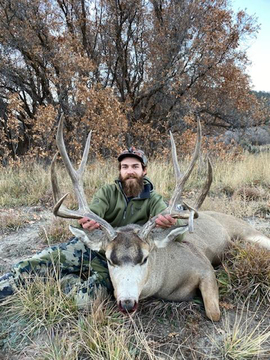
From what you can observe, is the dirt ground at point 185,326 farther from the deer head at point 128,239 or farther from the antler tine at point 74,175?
the antler tine at point 74,175

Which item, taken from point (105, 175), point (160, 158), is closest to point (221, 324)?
point (105, 175)

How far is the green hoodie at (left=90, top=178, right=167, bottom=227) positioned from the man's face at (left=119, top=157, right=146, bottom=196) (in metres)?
0.07

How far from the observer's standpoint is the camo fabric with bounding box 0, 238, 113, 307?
327 cm

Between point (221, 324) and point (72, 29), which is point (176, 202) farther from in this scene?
point (72, 29)

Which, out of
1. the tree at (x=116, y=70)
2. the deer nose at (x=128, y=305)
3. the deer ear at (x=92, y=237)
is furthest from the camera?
the tree at (x=116, y=70)

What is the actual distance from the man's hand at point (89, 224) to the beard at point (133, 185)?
817mm

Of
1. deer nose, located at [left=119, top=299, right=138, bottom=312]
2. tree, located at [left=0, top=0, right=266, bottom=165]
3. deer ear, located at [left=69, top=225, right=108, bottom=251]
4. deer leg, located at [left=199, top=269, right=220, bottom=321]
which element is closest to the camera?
deer nose, located at [left=119, top=299, right=138, bottom=312]

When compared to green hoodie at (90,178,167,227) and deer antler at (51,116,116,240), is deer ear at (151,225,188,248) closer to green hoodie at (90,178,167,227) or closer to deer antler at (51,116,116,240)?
deer antler at (51,116,116,240)

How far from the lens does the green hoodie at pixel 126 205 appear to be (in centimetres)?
386

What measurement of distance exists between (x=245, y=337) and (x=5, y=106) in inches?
398

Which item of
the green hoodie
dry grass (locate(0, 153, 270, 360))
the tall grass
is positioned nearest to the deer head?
dry grass (locate(0, 153, 270, 360))

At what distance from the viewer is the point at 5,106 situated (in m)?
10.6

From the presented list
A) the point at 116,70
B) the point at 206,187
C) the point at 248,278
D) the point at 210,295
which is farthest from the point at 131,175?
the point at 116,70

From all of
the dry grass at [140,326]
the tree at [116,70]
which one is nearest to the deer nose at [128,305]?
the dry grass at [140,326]
